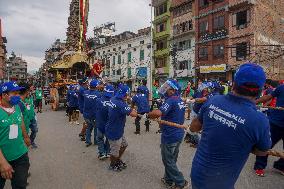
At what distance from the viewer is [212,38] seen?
33000mm

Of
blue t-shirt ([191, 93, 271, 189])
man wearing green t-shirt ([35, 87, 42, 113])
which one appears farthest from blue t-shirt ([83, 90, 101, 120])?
man wearing green t-shirt ([35, 87, 42, 113])

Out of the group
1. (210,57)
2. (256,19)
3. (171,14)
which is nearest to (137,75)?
(171,14)

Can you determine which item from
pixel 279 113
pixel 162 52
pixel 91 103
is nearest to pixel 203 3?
pixel 162 52

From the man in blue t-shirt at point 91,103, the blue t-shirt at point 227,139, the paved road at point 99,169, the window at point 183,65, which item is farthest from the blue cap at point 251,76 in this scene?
the window at point 183,65

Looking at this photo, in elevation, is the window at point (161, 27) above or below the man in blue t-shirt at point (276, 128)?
above

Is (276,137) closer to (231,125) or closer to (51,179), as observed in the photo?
(231,125)

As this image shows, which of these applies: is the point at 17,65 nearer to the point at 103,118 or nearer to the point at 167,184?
the point at 103,118

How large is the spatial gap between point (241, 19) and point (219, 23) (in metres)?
2.99

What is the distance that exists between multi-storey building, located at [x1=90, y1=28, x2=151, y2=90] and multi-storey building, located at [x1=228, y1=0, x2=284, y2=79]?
56.5 feet

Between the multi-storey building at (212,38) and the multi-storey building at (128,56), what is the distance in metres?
11.8

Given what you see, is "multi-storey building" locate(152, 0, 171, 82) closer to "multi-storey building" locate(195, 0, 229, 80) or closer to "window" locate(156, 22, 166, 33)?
"window" locate(156, 22, 166, 33)

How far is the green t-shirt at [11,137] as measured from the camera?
390 cm

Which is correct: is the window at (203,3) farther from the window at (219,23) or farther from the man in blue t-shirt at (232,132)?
the man in blue t-shirt at (232,132)

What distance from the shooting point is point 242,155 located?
277cm
